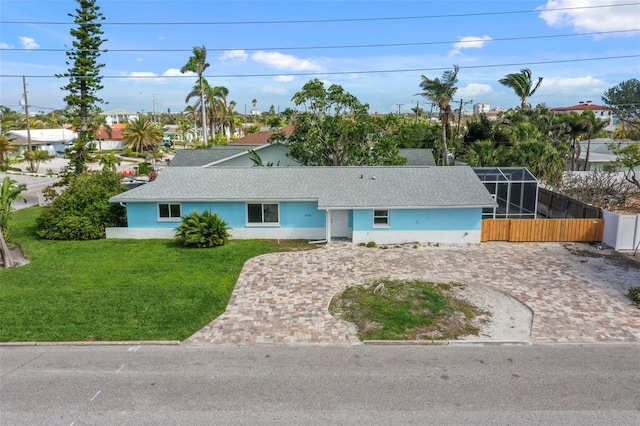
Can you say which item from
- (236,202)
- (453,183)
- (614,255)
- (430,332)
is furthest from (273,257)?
(614,255)

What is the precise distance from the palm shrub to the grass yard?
0.47m

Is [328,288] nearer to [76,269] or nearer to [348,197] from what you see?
[348,197]

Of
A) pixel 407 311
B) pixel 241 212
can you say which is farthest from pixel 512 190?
pixel 407 311

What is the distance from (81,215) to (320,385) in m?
19.5

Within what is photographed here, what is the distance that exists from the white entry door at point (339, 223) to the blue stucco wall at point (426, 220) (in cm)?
103

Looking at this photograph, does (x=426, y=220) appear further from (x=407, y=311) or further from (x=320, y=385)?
(x=320, y=385)

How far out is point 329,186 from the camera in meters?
24.8

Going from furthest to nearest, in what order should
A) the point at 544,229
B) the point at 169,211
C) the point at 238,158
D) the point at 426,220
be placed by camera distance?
the point at 238,158, the point at 169,211, the point at 544,229, the point at 426,220

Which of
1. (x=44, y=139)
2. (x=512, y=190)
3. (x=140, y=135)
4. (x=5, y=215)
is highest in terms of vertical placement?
(x=140, y=135)

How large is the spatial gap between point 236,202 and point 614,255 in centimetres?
1811

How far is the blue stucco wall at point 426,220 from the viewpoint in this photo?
75.2 ft

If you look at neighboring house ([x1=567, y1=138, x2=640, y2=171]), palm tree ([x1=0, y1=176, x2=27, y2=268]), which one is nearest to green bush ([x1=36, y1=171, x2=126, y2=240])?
palm tree ([x1=0, y1=176, x2=27, y2=268])

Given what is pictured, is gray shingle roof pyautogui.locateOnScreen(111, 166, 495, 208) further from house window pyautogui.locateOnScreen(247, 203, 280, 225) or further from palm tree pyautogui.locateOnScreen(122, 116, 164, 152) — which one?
palm tree pyautogui.locateOnScreen(122, 116, 164, 152)

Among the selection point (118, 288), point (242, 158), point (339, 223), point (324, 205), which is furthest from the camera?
point (242, 158)
